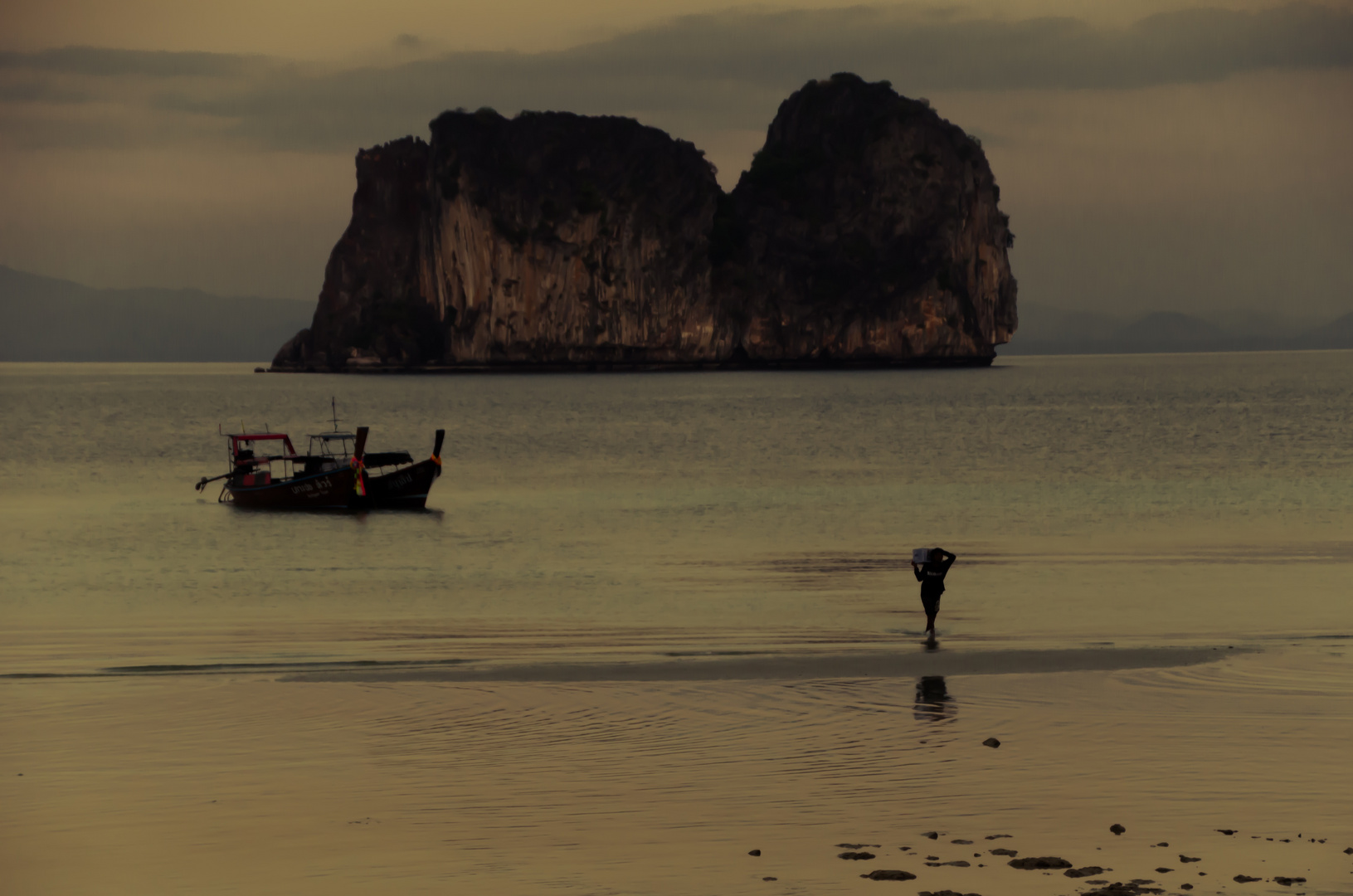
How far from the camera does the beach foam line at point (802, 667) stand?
641 inches

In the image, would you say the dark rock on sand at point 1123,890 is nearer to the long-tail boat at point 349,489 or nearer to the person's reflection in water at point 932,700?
the person's reflection in water at point 932,700

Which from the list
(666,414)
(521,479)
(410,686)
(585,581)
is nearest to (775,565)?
(585,581)

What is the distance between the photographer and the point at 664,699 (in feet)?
48.9

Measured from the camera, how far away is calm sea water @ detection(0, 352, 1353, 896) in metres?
9.87

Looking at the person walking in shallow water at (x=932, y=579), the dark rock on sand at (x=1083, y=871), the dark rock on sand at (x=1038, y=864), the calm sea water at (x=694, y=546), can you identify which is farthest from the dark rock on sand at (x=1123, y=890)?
the person walking in shallow water at (x=932, y=579)

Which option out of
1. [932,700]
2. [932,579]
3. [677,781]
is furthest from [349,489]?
[677,781]

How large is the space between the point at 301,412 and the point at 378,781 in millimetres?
109528

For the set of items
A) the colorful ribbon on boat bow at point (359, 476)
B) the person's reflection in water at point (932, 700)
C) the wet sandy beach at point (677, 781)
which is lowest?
the wet sandy beach at point (677, 781)

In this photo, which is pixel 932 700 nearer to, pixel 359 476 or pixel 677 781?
pixel 677 781

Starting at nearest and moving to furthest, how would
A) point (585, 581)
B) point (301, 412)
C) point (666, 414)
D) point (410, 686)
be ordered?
1. point (410, 686)
2. point (585, 581)
3. point (666, 414)
4. point (301, 412)

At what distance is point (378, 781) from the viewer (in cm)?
1177

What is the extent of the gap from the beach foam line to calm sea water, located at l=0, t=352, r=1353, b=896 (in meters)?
0.31

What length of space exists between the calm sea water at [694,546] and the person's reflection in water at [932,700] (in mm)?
2950

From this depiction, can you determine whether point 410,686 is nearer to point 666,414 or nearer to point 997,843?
point 997,843
